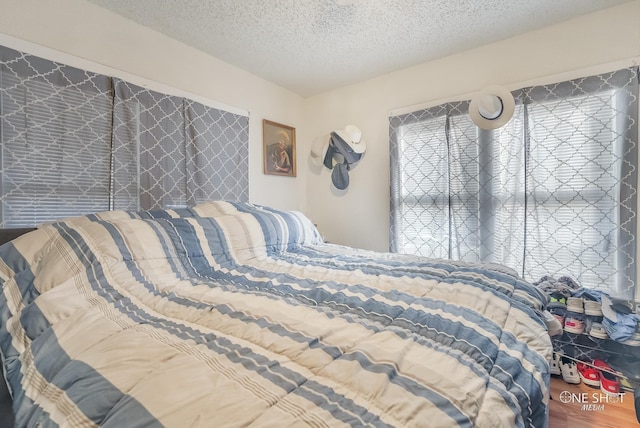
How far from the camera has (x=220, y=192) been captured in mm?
2451

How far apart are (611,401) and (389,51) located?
271 cm

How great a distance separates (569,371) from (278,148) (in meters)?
2.90

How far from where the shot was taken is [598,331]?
1696 millimetres

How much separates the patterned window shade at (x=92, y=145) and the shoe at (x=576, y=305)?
268 centimetres

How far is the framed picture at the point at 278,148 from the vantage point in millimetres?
2902

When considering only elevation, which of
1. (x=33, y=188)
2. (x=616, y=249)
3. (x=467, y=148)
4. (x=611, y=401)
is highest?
(x=467, y=148)

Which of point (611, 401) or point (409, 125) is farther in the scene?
point (409, 125)

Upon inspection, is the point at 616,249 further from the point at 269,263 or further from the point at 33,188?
the point at 33,188

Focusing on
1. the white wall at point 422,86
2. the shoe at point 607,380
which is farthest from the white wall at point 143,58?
the shoe at point 607,380

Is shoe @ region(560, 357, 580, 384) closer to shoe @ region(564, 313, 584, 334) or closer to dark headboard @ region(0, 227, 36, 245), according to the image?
shoe @ region(564, 313, 584, 334)

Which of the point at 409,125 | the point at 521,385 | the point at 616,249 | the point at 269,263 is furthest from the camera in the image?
the point at 409,125

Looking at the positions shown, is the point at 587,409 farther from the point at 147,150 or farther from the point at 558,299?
the point at 147,150

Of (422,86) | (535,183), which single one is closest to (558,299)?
(535,183)

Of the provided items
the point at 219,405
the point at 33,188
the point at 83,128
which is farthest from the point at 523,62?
the point at 33,188
